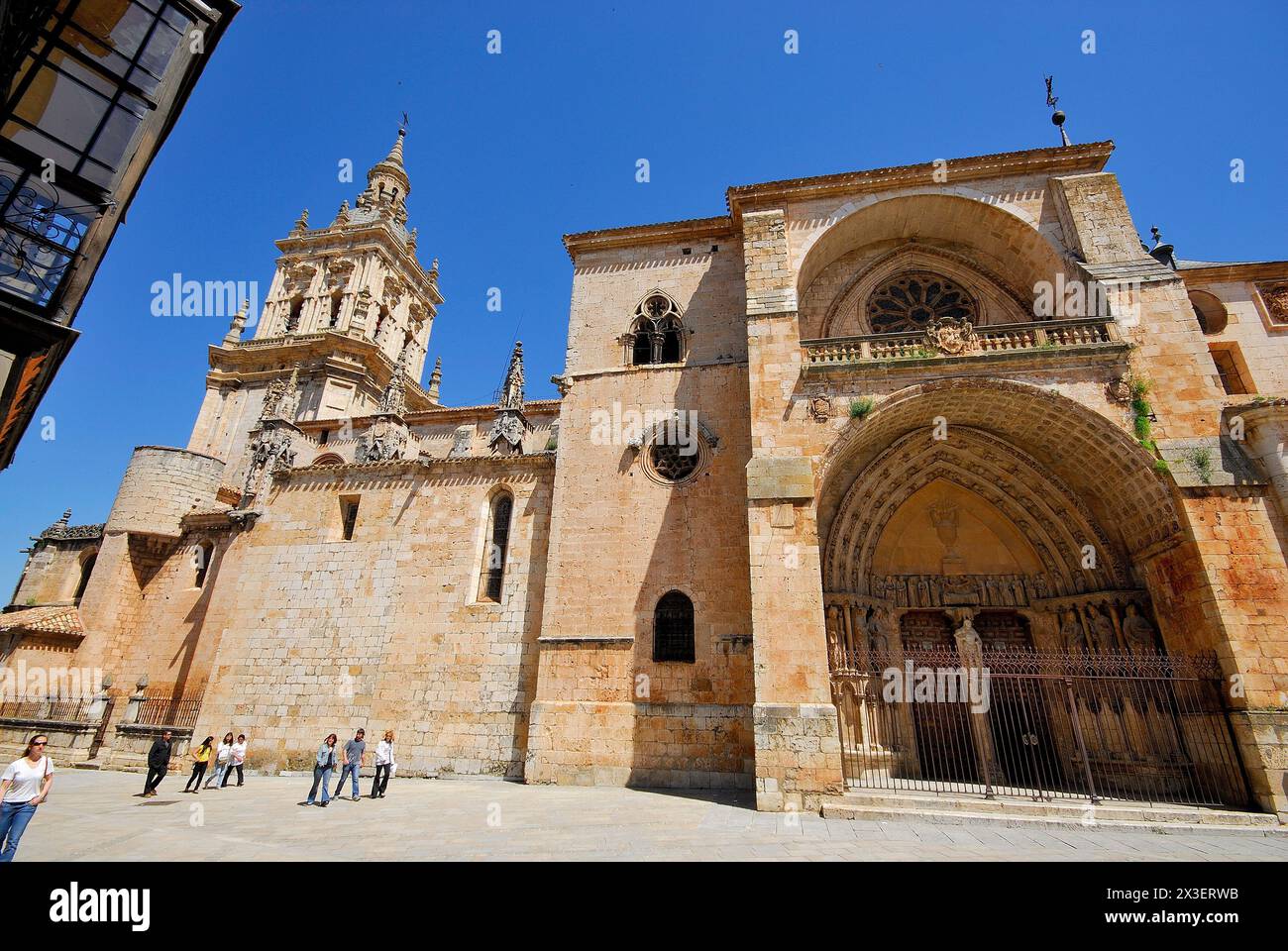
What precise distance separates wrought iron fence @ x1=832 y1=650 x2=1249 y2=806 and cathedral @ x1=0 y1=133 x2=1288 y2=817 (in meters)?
0.07

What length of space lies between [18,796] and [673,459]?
10.4m

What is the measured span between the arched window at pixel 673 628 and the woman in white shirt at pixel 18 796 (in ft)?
27.7

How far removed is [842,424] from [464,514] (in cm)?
909

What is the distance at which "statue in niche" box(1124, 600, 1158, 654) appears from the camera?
30.6 feet

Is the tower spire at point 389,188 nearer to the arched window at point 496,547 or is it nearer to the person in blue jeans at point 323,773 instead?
the arched window at point 496,547

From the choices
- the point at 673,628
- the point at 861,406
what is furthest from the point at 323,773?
the point at 861,406

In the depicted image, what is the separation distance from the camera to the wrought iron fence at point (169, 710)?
13328mm

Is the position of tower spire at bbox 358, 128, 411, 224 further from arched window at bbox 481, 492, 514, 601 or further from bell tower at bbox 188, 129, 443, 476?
arched window at bbox 481, 492, 514, 601

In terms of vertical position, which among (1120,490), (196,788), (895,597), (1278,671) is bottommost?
(196,788)

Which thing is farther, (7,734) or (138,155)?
(7,734)

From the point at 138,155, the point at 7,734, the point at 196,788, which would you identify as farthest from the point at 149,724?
the point at 138,155

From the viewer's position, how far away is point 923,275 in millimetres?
13711

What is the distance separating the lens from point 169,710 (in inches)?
547
